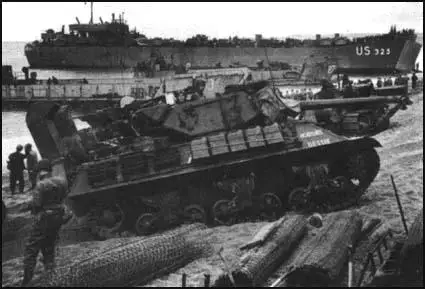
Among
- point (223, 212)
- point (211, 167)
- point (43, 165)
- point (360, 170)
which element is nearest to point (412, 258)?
point (211, 167)

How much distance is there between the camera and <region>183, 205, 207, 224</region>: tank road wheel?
1073 cm

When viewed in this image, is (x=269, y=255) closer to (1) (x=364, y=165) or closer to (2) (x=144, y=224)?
(2) (x=144, y=224)

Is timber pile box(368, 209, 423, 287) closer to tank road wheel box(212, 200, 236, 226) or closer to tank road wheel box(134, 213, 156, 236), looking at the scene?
tank road wheel box(212, 200, 236, 226)

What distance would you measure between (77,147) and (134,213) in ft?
6.08

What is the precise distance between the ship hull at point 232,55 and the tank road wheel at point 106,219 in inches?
1648

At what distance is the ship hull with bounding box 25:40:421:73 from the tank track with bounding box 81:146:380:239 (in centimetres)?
4148

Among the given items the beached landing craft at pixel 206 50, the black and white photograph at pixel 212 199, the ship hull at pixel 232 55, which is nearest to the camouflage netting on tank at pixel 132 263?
the black and white photograph at pixel 212 199

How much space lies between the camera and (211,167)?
405 inches

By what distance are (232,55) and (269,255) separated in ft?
177

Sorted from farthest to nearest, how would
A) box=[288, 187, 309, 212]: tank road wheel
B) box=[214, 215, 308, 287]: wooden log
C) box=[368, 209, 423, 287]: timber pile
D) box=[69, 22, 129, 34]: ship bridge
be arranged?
box=[69, 22, 129, 34]: ship bridge < box=[288, 187, 309, 212]: tank road wheel < box=[214, 215, 308, 287]: wooden log < box=[368, 209, 423, 287]: timber pile

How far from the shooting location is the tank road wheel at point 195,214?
10727 mm

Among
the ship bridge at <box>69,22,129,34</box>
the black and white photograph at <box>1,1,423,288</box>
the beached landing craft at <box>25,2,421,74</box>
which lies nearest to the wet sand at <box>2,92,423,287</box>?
the black and white photograph at <box>1,1,423,288</box>

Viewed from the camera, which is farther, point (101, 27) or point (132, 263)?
point (101, 27)

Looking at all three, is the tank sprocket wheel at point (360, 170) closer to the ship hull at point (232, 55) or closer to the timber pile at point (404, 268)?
the timber pile at point (404, 268)
